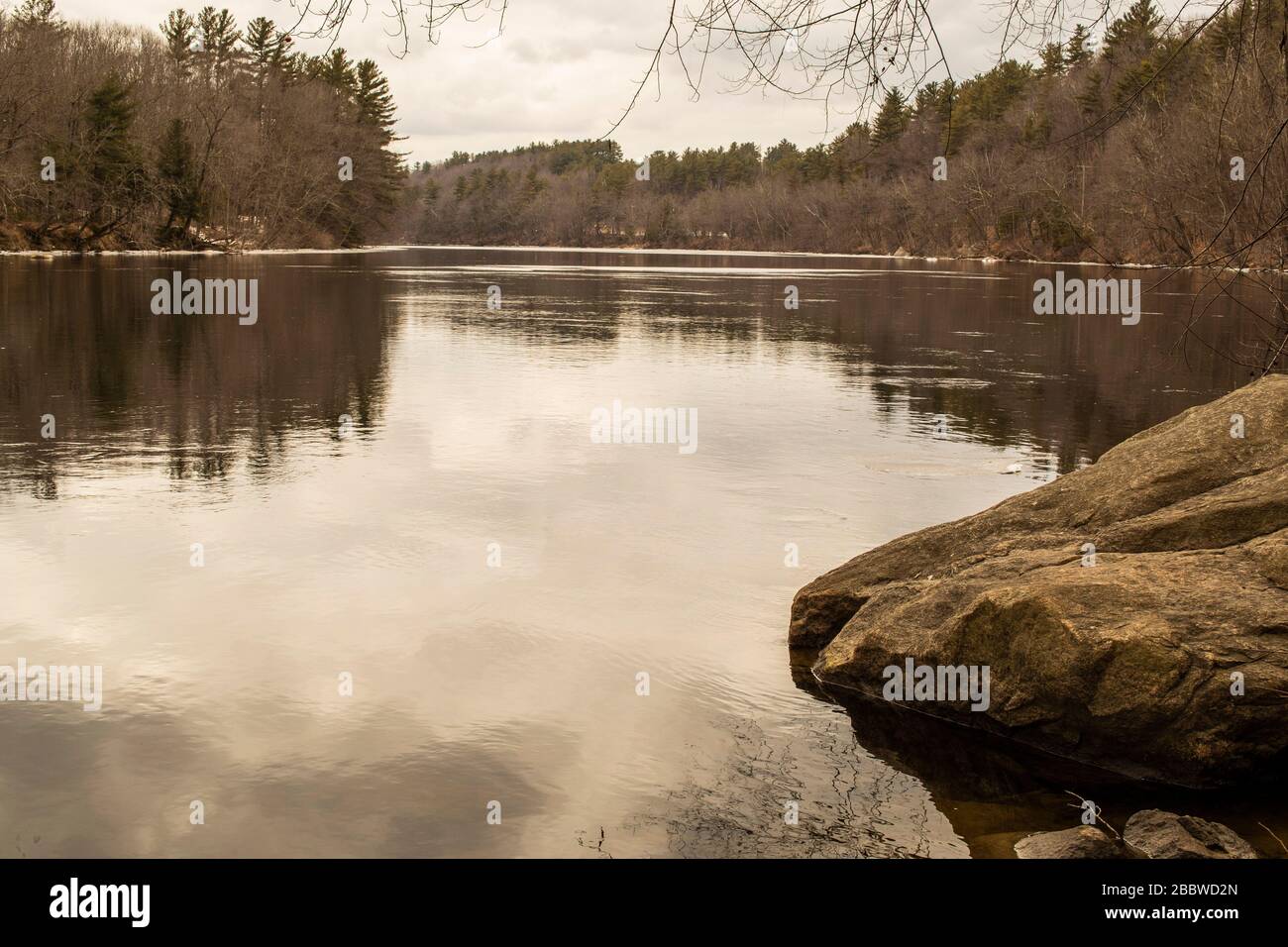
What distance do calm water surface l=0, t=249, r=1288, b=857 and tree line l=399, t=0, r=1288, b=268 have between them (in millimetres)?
3029

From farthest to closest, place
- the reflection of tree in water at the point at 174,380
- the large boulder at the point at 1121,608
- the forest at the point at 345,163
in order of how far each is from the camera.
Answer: the forest at the point at 345,163 < the reflection of tree in water at the point at 174,380 < the large boulder at the point at 1121,608

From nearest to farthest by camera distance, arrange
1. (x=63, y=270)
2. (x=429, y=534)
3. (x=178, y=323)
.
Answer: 1. (x=429, y=534)
2. (x=178, y=323)
3. (x=63, y=270)

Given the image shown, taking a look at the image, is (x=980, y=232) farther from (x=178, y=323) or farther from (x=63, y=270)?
(x=178, y=323)

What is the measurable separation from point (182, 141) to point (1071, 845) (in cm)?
Answer: 7997

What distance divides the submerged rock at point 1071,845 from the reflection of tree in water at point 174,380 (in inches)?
372

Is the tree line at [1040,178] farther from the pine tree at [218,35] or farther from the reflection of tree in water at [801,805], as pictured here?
the pine tree at [218,35]

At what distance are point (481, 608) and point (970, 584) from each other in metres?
3.34

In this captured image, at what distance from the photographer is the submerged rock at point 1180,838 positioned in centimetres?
545

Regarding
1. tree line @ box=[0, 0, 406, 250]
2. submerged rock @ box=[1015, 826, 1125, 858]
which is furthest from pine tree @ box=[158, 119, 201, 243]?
submerged rock @ box=[1015, 826, 1125, 858]

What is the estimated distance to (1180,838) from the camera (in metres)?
5.54

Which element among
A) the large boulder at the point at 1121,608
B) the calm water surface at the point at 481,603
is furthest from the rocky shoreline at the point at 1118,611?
the calm water surface at the point at 481,603

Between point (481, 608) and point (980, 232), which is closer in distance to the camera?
point (481, 608)

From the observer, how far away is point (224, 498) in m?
11.7

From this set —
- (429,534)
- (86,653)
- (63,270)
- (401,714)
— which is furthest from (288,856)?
(63,270)
